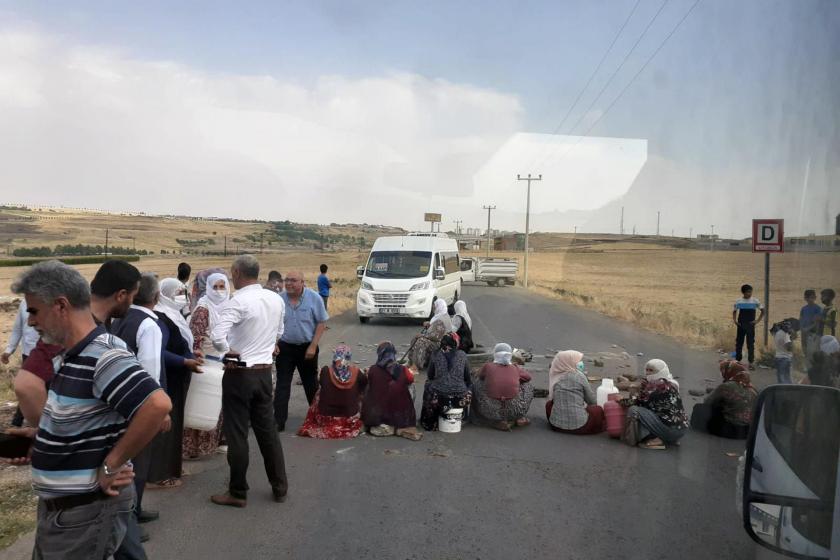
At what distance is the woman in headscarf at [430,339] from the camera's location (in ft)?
33.9

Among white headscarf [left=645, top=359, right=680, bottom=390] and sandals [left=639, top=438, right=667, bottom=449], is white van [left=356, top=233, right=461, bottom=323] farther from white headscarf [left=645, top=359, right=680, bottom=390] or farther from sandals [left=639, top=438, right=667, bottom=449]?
sandals [left=639, top=438, right=667, bottom=449]

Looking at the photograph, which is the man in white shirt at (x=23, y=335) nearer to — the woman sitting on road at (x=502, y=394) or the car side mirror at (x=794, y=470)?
the woman sitting on road at (x=502, y=394)

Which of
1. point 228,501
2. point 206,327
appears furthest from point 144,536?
point 206,327

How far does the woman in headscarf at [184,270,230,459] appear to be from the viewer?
591cm

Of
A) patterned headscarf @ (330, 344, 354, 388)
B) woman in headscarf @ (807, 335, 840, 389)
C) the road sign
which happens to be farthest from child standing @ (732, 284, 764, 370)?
woman in headscarf @ (807, 335, 840, 389)

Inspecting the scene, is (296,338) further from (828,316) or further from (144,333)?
(828,316)

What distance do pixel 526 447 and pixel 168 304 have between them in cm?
373

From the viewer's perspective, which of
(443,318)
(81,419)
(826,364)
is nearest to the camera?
(826,364)

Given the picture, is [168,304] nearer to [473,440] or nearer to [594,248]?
[473,440]

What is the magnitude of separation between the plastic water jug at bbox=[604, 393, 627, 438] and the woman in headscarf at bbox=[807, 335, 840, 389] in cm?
544

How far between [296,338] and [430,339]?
143 inches

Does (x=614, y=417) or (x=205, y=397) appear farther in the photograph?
(x=614, y=417)

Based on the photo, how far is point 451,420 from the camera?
7.49 meters

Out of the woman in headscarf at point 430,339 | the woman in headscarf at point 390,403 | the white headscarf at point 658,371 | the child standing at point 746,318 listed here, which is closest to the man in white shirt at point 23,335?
the woman in headscarf at point 390,403
